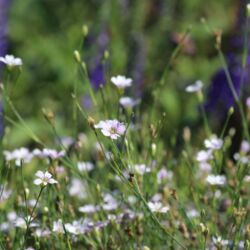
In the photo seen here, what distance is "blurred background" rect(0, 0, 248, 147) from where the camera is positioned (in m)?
3.76

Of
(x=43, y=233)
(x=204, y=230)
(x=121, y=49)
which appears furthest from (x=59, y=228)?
(x=121, y=49)

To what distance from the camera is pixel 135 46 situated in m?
3.68

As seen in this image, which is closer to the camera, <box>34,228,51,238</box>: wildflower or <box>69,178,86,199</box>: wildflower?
<box>34,228,51,238</box>: wildflower

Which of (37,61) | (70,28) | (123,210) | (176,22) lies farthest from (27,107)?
(123,210)

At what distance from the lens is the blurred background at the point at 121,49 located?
12.3 ft

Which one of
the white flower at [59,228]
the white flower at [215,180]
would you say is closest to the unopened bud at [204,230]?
the white flower at [215,180]

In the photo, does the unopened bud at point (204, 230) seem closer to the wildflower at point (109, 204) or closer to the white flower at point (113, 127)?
the white flower at point (113, 127)

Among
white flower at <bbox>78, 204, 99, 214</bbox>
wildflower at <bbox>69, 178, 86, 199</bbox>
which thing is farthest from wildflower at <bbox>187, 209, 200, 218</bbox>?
wildflower at <bbox>69, 178, 86, 199</bbox>

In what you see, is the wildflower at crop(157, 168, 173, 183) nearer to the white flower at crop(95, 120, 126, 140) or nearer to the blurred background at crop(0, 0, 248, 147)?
the white flower at crop(95, 120, 126, 140)

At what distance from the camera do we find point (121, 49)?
448 centimetres

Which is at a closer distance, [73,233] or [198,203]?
[73,233]

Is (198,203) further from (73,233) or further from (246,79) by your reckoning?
(246,79)

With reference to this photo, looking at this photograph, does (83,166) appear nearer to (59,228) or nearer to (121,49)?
(59,228)

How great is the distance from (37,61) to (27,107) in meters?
0.31
